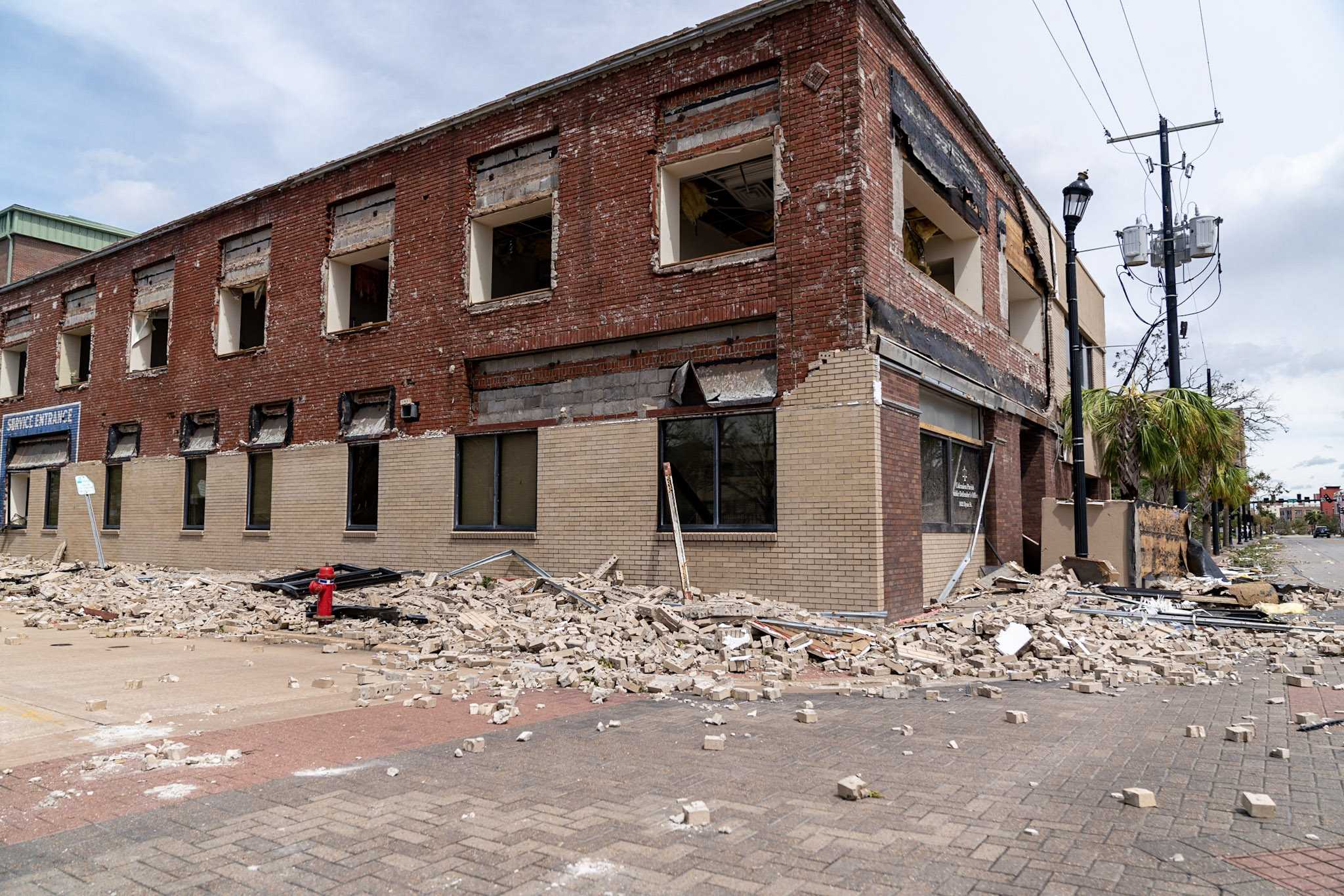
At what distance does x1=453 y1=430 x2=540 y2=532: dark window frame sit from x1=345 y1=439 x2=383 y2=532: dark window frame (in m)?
2.09

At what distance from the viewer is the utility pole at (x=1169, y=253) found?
2161cm

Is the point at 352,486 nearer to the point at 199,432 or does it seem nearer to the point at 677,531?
the point at 199,432

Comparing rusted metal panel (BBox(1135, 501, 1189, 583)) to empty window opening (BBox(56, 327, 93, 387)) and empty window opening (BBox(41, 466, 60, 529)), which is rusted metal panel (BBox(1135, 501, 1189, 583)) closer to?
empty window opening (BBox(56, 327, 93, 387))

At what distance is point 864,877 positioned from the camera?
363 centimetres

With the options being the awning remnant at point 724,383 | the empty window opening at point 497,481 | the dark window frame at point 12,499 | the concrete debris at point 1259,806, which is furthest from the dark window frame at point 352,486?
the dark window frame at point 12,499

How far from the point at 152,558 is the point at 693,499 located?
48.4 ft

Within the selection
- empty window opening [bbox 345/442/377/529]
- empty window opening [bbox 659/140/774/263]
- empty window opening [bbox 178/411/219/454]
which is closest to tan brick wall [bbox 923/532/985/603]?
empty window opening [bbox 659/140/774/263]

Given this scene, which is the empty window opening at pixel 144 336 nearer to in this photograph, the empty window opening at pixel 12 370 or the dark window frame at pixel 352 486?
the empty window opening at pixel 12 370

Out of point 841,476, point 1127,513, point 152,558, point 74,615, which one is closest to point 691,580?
point 841,476

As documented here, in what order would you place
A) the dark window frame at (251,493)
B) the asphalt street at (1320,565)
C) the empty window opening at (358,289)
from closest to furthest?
the empty window opening at (358,289), the dark window frame at (251,493), the asphalt street at (1320,565)

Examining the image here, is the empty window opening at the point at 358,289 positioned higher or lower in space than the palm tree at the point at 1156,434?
higher

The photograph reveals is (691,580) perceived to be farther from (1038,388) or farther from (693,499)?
(1038,388)

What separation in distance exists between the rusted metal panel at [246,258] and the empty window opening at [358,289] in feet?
6.32

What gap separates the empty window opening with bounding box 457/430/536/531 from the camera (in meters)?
14.2
